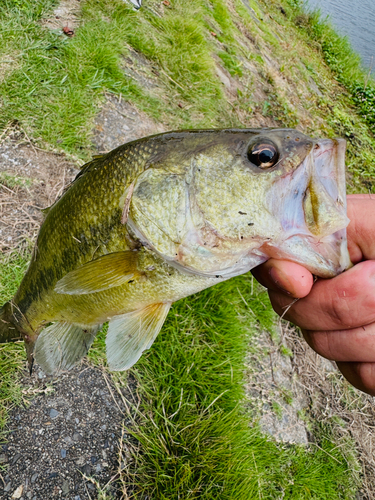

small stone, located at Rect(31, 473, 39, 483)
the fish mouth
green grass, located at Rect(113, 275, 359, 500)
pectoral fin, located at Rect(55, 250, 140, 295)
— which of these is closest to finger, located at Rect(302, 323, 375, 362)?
the fish mouth

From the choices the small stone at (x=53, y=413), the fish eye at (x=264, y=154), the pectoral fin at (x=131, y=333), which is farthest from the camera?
the small stone at (x=53, y=413)

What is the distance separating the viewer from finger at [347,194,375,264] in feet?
4.89

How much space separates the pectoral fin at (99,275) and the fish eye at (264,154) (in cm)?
60

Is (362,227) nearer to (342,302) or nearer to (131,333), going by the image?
(342,302)

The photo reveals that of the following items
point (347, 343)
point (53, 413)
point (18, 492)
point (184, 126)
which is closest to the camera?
point (347, 343)

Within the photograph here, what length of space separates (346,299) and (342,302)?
0.07 ft

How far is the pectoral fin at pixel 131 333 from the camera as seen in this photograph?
1.56 metres

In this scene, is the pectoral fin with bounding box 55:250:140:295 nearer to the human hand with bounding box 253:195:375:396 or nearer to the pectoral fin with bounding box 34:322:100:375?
the pectoral fin with bounding box 34:322:100:375

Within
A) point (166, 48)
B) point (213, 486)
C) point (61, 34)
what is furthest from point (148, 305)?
point (166, 48)

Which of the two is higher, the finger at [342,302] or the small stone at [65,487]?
the finger at [342,302]

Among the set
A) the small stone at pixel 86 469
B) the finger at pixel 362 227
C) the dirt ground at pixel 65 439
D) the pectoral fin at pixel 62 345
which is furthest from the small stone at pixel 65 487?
the finger at pixel 362 227

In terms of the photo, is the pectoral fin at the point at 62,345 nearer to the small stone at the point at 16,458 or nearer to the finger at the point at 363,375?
the small stone at the point at 16,458

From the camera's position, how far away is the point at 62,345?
185 centimetres

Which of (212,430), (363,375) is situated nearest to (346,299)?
(363,375)
